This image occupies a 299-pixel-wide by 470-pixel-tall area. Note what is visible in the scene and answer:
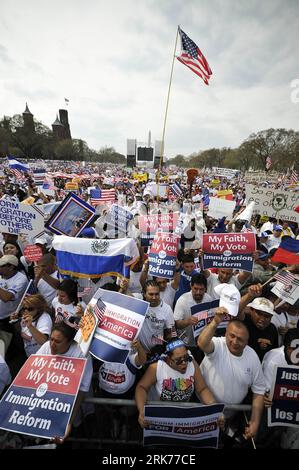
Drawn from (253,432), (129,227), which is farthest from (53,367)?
(129,227)

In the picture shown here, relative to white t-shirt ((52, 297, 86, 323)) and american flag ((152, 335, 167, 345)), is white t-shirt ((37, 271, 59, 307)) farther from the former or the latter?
american flag ((152, 335, 167, 345))

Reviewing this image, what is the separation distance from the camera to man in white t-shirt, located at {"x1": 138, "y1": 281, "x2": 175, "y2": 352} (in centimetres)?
341

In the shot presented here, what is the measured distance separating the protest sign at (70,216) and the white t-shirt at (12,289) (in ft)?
4.72

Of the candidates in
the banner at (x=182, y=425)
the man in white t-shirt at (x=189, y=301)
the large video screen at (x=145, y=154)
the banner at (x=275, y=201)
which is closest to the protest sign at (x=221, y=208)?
the banner at (x=275, y=201)

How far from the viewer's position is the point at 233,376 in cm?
268

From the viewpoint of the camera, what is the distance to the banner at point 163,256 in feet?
13.4

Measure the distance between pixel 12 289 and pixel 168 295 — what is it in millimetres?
2495

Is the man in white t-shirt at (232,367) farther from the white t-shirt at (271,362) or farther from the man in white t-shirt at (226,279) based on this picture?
the man in white t-shirt at (226,279)

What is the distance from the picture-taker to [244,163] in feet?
234

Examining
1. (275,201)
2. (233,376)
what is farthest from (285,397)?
(275,201)

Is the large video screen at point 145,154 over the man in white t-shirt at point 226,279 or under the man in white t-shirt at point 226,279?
over

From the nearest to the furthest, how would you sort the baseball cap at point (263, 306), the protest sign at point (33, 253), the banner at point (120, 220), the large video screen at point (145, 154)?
1. the baseball cap at point (263, 306)
2. the protest sign at point (33, 253)
3. the banner at point (120, 220)
4. the large video screen at point (145, 154)

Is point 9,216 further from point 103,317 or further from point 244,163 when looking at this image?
point 244,163

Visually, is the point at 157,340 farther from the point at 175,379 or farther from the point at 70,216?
the point at 70,216
